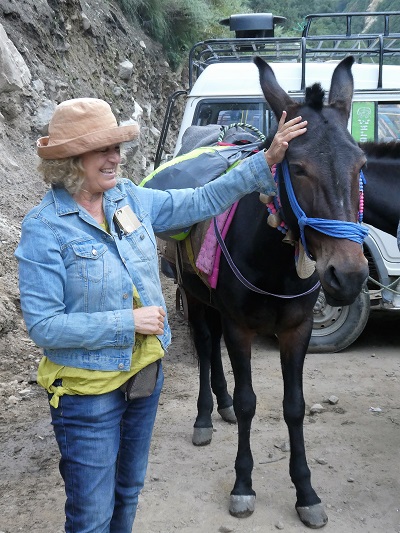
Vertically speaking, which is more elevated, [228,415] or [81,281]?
[81,281]

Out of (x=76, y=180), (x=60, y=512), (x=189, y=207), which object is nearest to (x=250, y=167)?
(x=189, y=207)

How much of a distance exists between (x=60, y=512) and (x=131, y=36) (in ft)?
35.0

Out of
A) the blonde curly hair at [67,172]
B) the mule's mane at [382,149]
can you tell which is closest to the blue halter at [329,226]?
the blonde curly hair at [67,172]

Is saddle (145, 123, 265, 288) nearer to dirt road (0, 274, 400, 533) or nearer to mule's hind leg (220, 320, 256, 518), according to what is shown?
mule's hind leg (220, 320, 256, 518)

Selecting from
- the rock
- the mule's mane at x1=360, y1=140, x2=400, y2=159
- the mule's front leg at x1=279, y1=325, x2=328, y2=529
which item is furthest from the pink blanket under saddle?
the rock

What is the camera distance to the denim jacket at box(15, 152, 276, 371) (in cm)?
207

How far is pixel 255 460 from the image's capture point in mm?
4062

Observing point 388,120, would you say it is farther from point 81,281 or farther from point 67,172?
point 81,281

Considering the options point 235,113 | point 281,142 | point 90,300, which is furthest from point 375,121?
point 90,300

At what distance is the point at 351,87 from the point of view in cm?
295

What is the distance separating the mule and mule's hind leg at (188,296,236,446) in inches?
14.5

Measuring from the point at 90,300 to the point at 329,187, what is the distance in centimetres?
107

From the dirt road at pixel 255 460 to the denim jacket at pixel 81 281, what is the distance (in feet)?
5.21

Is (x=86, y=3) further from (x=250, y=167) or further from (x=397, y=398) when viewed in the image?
(x=250, y=167)
